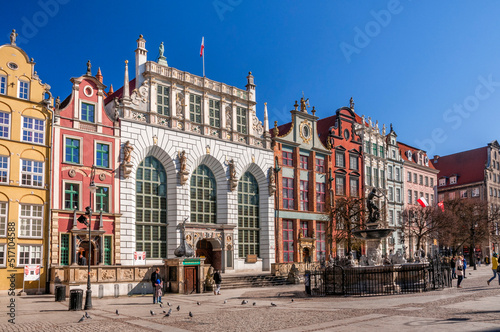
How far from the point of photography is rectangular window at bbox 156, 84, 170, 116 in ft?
138

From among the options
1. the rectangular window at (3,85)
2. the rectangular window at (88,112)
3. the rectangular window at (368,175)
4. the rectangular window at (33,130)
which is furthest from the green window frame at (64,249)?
the rectangular window at (368,175)

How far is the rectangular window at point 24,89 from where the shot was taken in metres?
34.3

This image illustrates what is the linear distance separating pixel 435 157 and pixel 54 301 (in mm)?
84393

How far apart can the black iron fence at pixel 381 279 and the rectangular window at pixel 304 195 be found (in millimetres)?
23860

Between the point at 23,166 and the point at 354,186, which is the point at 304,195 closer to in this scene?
the point at 354,186

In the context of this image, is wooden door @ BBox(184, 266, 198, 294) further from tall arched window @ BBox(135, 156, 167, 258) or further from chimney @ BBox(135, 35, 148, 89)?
chimney @ BBox(135, 35, 148, 89)

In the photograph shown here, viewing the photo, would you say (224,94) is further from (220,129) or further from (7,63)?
(7,63)

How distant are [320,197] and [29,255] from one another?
31.0 m

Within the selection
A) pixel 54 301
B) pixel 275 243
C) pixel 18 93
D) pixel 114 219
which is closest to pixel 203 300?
pixel 54 301

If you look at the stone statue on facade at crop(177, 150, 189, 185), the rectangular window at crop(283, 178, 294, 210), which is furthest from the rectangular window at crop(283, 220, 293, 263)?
the stone statue on facade at crop(177, 150, 189, 185)

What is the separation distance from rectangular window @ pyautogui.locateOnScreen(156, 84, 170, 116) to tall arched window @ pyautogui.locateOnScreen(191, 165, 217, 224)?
580 centimetres

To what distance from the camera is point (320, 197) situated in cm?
5497

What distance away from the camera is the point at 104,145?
3788cm

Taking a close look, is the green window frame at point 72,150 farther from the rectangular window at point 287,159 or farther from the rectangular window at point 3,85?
the rectangular window at point 287,159
